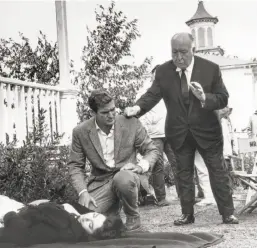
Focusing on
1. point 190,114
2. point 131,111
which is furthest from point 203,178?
point 131,111

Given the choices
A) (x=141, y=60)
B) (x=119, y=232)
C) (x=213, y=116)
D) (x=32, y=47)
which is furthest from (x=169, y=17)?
(x=119, y=232)

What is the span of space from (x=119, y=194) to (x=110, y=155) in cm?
42

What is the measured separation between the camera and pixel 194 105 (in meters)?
4.96

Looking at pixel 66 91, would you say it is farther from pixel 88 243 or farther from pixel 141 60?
pixel 88 243

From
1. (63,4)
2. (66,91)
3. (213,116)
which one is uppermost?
(63,4)

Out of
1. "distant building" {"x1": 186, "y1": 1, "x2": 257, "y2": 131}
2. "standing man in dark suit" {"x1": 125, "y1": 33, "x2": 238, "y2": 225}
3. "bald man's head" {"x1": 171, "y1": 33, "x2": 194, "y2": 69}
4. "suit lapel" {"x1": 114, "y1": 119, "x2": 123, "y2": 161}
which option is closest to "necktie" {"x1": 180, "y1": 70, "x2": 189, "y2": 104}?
"standing man in dark suit" {"x1": 125, "y1": 33, "x2": 238, "y2": 225}

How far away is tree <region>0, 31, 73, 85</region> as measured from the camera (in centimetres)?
905

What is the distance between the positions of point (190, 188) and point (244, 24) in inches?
182

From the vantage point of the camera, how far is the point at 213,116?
502 centimetres

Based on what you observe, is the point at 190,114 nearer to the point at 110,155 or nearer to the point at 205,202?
the point at 110,155

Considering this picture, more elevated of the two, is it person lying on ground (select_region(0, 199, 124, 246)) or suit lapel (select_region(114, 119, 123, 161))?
suit lapel (select_region(114, 119, 123, 161))

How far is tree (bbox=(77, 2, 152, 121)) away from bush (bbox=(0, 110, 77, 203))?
3.62m

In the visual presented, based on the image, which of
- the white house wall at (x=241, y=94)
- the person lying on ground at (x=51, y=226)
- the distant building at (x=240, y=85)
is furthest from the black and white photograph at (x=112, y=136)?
the white house wall at (x=241, y=94)

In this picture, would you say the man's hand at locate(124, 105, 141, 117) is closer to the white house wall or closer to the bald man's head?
the bald man's head
